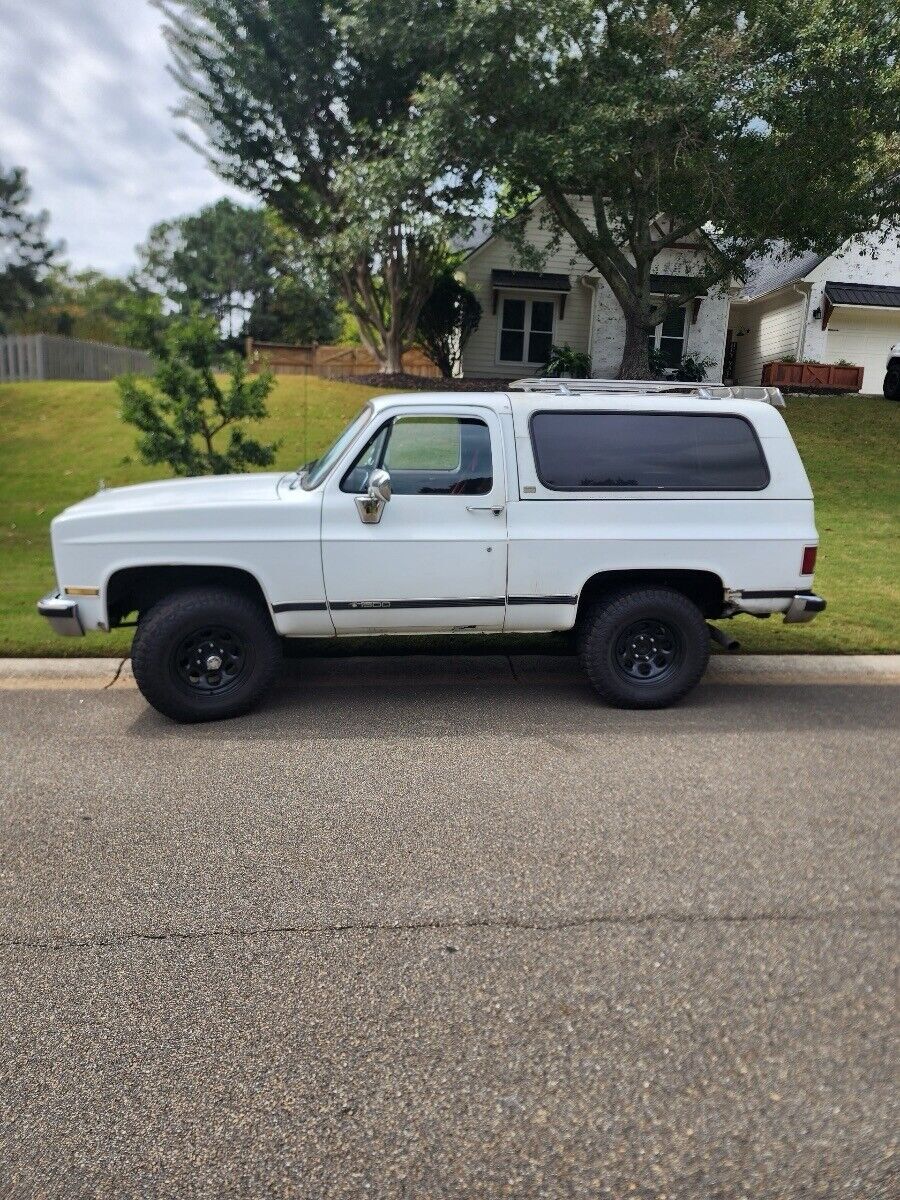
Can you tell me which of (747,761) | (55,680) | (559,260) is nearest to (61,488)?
(55,680)

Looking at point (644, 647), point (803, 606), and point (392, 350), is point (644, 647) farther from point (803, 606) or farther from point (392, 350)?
point (392, 350)

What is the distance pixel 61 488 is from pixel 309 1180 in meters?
13.4

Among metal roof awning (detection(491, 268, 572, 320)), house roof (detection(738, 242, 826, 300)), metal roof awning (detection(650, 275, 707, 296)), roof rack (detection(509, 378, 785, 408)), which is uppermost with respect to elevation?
house roof (detection(738, 242, 826, 300))

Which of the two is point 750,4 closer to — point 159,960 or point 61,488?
point 61,488

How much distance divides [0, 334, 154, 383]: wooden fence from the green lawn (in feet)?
8.85

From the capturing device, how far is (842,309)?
25828mm

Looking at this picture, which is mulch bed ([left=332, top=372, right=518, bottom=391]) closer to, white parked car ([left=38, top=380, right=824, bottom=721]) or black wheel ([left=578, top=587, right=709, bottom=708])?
white parked car ([left=38, top=380, right=824, bottom=721])

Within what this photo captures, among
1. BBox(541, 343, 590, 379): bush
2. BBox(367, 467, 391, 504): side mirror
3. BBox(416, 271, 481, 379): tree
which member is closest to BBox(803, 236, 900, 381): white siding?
BBox(541, 343, 590, 379): bush

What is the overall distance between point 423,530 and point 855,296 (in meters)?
24.8

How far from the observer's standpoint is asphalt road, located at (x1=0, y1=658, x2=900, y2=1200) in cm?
233

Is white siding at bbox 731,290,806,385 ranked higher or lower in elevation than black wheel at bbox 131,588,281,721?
higher

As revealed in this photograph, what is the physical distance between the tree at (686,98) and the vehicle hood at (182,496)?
32.8 feet

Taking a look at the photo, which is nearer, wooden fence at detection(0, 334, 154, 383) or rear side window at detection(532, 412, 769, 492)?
rear side window at detection(532, 412, 769, 492)

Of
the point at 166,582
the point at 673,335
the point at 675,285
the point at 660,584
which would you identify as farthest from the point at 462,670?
the point at 673,335
